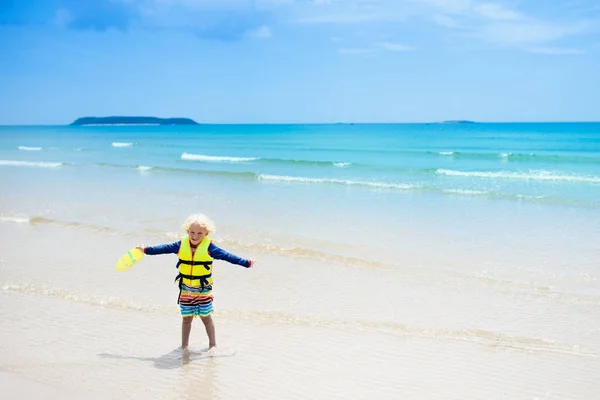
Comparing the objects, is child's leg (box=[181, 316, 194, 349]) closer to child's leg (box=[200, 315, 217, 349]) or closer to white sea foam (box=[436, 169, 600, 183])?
child's leg (box=[200, 315, 217, 349])

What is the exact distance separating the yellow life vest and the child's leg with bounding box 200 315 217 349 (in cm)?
39

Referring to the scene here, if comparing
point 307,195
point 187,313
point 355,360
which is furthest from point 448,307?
point 307,195

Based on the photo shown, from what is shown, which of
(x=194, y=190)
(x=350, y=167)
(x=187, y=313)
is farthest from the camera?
(x=350, y=167)

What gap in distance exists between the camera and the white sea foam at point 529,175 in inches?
995

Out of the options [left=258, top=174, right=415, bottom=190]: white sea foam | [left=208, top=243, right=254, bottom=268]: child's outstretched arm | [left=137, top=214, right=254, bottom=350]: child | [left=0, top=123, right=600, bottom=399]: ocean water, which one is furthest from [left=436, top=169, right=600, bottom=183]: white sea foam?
[left=137, top=214, right=254, bottom=350]: child

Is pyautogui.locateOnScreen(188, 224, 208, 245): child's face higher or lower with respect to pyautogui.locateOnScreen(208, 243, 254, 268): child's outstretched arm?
higher

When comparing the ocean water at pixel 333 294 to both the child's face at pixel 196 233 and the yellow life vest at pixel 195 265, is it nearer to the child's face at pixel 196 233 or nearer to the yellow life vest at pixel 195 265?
the yellow life vest at pixel 195 265

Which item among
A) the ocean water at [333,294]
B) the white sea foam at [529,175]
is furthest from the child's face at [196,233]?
the white sea foam at [529,175]

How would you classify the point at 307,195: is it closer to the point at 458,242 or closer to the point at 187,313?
the point at 458,242

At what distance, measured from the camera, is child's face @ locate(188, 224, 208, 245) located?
5645 millimetres

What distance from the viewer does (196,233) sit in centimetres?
567

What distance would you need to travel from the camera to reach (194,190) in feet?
69.0

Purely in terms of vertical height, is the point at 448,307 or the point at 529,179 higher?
the point at 529,179

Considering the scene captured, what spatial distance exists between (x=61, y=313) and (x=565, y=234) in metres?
10.5
